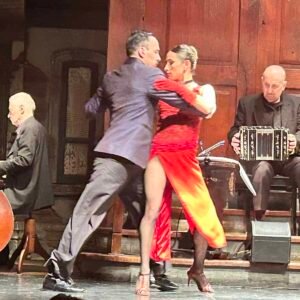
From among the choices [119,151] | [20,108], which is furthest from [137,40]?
[20,108]

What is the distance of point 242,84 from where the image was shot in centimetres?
632

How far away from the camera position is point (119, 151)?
425 centimetres

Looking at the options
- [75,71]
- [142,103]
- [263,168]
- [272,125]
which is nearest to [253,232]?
[263,168]

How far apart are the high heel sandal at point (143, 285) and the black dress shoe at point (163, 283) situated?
0.33 m

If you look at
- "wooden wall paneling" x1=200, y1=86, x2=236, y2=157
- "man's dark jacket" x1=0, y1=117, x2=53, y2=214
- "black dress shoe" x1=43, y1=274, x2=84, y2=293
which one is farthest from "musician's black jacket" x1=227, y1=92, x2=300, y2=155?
"black dress shoe" x1=43, y1=274, x2=84, y2=293

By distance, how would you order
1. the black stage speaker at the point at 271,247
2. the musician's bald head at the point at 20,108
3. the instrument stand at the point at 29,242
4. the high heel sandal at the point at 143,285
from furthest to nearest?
the instrument stand at the point at 29,242 → the musician's bald head at the point at 20,108 → the black stage speaker at the point at 271,247 → the high heel sandal at the point at 143,285

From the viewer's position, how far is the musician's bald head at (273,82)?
5.54 m

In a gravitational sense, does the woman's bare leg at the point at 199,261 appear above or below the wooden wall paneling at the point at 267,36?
below

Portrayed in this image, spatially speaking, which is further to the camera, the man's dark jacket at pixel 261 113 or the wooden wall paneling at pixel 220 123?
the wooden wall paneling at pixel 220 123

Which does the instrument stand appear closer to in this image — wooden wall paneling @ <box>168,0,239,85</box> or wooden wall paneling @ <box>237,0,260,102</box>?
wooden wall paneling @ <box>168,0,239,85</box>

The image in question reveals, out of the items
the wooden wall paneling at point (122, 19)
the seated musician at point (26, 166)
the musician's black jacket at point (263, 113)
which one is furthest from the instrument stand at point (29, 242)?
the musician's black jacket at point (263, 113)

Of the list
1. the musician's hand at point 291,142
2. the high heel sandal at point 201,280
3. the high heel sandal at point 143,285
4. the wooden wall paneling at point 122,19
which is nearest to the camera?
the high heel sandal at point 143,285

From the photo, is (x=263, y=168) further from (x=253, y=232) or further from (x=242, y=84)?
(x=242, y=84)

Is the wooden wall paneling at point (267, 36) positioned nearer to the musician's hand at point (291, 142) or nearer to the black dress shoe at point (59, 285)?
the musician's hand at point (291, 142)
